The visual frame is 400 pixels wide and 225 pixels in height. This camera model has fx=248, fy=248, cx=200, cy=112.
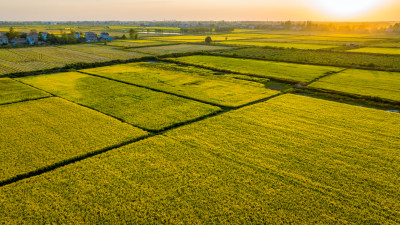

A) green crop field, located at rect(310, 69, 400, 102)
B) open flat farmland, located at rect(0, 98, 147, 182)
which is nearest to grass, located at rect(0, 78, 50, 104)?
open flat farmland, located at rect(0, 98, 147, 182)

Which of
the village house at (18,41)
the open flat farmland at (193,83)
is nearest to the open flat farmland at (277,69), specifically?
the open flat farmland at (193,83)

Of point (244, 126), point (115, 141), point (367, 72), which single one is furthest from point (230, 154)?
point (367, 72)

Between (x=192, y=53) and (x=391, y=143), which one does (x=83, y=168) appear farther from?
(x=192, y=53)

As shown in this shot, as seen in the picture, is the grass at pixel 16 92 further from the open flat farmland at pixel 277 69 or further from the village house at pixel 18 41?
the village house at pixel 18 41

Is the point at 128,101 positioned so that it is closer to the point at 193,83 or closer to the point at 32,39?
the point at 193,83

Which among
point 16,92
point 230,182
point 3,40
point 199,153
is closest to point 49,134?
point 199,153

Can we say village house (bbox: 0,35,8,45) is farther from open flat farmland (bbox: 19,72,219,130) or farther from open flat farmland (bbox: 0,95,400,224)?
open flat farmland (bbox: 0,95,400,224)
